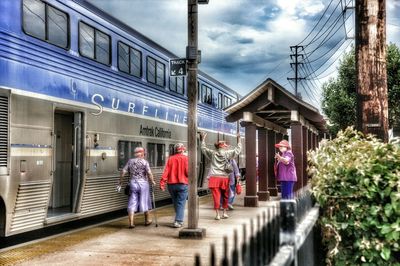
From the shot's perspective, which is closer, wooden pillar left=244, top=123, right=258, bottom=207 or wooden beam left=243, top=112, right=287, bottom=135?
wooden beam left=243, top=112, right=287, bottom=135

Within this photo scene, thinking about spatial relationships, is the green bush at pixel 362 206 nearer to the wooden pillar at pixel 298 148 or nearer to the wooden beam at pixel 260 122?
the wooden pillar at pixel 298 148

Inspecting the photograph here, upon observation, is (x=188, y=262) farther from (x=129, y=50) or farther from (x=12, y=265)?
(x=129, y=50)

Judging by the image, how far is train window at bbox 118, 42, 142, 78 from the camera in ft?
38.2

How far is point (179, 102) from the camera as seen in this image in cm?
1535

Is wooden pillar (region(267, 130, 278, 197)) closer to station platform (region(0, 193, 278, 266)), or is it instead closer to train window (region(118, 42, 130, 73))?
station platform (region(0, 193, 278, 266))

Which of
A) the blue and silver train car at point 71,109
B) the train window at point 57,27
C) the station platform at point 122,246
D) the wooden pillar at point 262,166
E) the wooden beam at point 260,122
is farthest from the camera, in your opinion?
the wooden pillar at point 262,166

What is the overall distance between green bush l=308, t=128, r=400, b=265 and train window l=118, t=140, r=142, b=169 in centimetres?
694

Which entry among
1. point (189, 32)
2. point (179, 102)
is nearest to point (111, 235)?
point (189, 32)

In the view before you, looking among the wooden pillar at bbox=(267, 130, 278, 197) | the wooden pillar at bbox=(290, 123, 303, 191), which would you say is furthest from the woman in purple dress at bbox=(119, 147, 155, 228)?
the wooden pillar at bbox=(267, 130, 278, 197)

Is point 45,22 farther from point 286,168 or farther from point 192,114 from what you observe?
point 286,168

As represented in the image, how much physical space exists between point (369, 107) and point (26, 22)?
5.61 m

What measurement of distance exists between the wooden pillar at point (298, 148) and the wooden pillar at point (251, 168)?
4.21ft

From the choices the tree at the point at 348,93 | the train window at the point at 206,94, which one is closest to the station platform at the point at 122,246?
the train window at the point at 206,94

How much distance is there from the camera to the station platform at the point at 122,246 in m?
7.21
